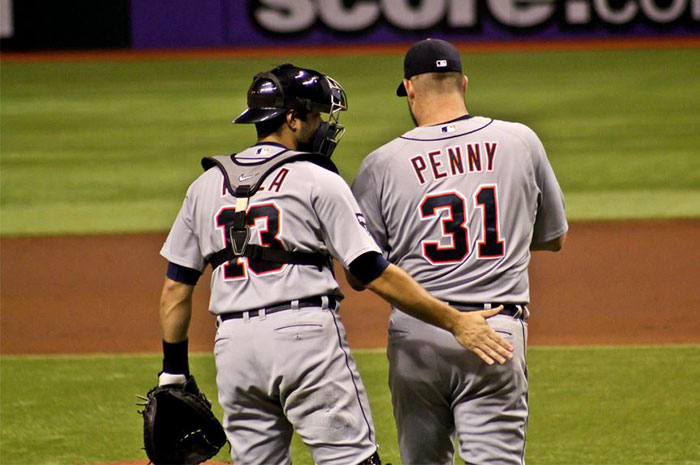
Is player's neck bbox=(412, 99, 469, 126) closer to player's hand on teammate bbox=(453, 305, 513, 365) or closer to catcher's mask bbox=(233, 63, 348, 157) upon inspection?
catcher's mask bbox=(233, 63, 348, 157)

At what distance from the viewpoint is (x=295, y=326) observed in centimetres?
368

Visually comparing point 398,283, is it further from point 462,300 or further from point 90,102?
point 90,102

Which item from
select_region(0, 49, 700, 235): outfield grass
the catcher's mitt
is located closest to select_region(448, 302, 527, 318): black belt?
the catcher's mitt

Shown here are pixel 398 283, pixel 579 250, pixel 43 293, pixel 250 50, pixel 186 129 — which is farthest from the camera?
pixel 250 50

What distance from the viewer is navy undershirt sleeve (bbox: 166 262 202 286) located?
396 cm

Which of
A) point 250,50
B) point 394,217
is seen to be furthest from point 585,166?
point 394,217

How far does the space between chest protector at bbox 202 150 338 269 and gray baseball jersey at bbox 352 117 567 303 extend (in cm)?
30

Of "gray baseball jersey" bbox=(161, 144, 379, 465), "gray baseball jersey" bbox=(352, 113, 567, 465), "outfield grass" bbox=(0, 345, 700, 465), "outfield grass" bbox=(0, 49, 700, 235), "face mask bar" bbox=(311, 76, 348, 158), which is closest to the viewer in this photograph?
"gray baseball jersey" bbox=(161, 144, 379, 465)

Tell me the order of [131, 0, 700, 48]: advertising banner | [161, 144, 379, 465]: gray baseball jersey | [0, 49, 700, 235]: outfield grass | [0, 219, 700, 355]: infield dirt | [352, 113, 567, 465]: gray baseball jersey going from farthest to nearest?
1. [131, 0, 700, 48]: advertising banner
2. [0, 49, 700, 235]: outfield grass
3. [0, 219, 700, 355]: infield dirt
4. [352, 113, 567, 465]: gray baseball jersey
5. [161, 144, 379, 465]: gray baseball jersey

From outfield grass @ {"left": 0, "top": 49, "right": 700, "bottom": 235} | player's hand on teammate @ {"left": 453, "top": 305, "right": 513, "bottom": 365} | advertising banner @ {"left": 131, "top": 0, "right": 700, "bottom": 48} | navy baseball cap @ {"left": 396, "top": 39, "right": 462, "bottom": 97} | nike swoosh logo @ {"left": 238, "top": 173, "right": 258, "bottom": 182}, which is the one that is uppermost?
navy baseball cap @ {"left": 396, "top": 39, "right": 462, "bottom": 97}

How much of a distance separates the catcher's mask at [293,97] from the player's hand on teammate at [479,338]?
29.8 inches

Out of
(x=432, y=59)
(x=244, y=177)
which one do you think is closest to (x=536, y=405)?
(x=432, y=59)

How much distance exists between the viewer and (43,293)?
30.8 ft

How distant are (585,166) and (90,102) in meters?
8.72
